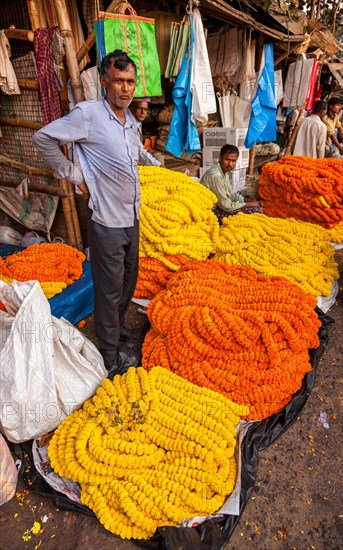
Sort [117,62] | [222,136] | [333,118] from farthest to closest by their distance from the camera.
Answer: [333,118]
[222,136]
[117,62]

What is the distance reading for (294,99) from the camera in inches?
270

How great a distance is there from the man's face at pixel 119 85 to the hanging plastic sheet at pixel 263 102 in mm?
4185

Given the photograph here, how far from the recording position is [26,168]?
3980mm

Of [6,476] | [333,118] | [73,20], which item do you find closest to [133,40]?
[73,20]

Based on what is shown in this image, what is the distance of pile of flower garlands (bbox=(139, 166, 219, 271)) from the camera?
3107mm

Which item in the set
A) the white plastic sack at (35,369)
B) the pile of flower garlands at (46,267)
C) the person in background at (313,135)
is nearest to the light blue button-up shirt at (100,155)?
the white plastic sack at (35,369)

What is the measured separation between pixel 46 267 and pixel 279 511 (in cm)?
251

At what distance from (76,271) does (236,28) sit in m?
4.51

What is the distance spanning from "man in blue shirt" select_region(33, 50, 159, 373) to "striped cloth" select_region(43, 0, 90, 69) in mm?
1838

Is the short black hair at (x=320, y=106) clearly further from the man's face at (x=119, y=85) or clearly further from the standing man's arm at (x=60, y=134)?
the standing man's arm at (x=60, y=134)

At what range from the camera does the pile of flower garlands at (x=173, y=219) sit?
122 inches

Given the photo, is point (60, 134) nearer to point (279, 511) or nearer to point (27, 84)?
point (27, 84)

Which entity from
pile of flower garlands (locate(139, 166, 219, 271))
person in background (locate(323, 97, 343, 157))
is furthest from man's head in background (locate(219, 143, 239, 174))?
person in background (locate(323, 97, 343, 157))

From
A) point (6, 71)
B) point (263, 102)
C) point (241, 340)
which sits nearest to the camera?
point (241, 340)
